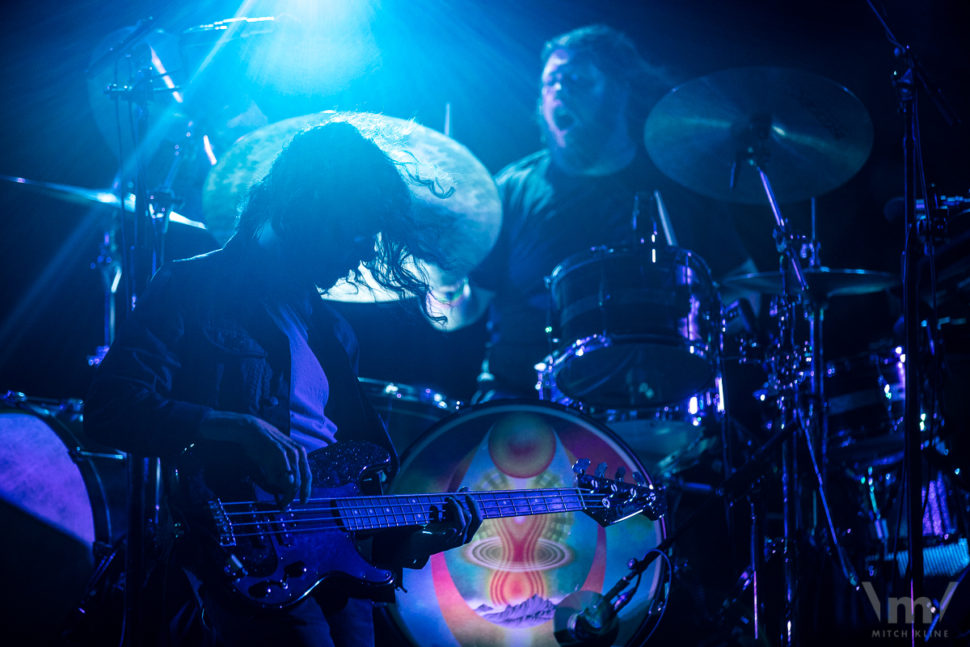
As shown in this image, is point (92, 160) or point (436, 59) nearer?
point (92, 160)

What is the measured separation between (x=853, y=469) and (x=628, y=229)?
1647 millimetres

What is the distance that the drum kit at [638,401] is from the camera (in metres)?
2.69

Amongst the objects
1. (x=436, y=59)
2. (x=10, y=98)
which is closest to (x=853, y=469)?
(x=436, y=59)

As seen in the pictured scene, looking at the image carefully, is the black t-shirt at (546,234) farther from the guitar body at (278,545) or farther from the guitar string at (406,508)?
the guitar body at (278,545)

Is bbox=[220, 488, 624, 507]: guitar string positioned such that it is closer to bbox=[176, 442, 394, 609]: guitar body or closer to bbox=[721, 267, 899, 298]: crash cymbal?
bbox=[176, 442, 394, 609]: guitar body

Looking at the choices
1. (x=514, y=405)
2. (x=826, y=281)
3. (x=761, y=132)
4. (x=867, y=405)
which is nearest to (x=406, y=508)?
(x=514, y=405)

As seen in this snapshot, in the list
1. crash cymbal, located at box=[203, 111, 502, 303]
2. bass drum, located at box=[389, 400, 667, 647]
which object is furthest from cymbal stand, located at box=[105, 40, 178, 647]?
bass drum, located at box=[389, 400, 667, 647]

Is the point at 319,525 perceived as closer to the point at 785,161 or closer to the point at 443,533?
the point at 443,533

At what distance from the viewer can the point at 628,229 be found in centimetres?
464

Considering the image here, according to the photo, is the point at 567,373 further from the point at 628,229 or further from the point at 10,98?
the point at 10,98

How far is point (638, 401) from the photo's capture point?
3.80 meters

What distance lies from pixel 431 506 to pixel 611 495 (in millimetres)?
640

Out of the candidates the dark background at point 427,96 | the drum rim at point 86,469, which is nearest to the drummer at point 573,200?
the dark background at point 427,96

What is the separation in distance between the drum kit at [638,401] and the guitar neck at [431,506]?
130 mm
